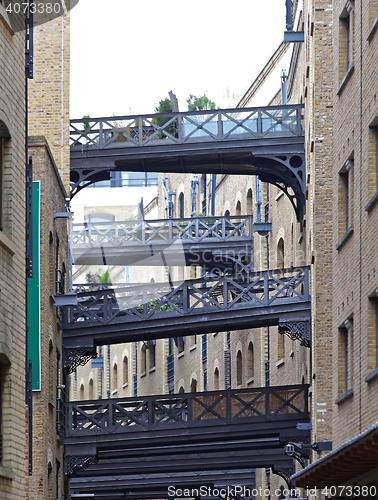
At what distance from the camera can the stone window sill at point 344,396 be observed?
1655 centimetres

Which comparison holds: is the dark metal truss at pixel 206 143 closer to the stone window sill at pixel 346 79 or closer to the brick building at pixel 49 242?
the brick building at pixel 49 242

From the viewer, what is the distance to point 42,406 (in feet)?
69.5

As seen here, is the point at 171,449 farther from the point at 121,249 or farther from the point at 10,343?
the point at 10,343

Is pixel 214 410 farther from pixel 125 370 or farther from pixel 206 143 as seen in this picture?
pixel 125 370

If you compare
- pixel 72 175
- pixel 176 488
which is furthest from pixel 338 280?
pixel 176 488

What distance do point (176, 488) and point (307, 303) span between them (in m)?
15.8

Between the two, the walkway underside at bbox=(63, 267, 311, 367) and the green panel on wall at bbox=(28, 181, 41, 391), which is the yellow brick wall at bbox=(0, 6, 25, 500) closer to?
the green panel on wall at bbox=(28, 181, 41, 391)

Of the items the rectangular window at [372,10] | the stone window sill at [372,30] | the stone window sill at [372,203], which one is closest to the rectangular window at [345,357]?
the stone window sill at [372,203]

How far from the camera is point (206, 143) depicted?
2694 centimetres

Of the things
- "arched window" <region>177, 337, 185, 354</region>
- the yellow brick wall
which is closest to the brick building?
the yellow brick wall

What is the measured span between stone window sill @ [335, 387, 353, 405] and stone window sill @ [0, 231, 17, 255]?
6.59 meters

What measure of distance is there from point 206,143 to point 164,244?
489 centimetres

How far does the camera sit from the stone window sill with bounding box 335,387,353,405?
16547mm

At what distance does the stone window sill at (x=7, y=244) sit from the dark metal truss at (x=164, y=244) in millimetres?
17832
